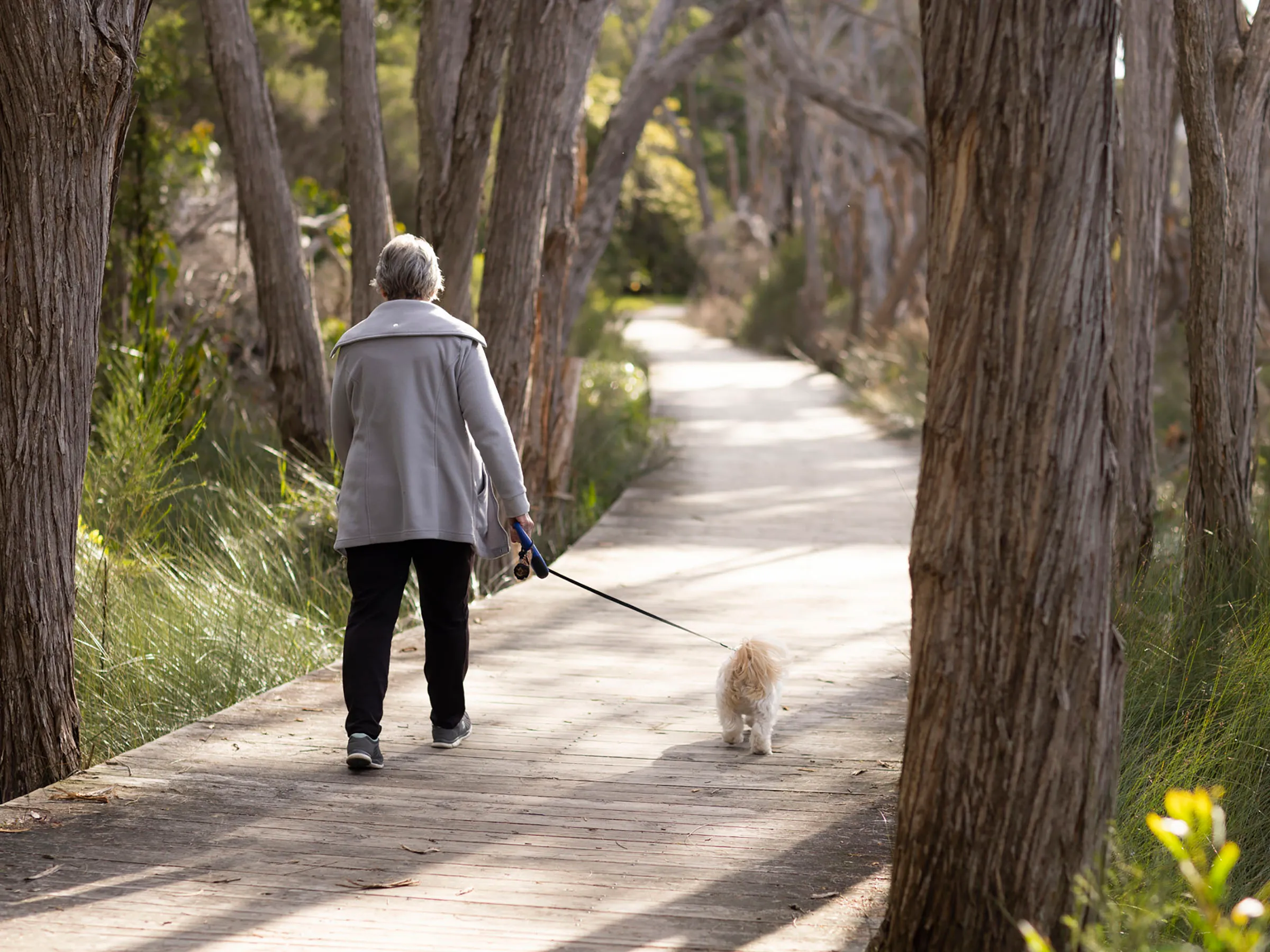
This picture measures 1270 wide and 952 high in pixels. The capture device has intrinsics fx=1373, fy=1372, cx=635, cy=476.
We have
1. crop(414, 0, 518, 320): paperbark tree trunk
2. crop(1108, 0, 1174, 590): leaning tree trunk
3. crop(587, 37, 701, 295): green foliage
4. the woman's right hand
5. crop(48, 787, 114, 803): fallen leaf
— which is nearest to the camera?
crop(48, 787, 114, 803): fallen leaf

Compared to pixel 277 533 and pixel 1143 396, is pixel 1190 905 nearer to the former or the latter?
pixel 1143 396

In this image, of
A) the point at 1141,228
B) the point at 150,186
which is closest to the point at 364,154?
the point at 150,186

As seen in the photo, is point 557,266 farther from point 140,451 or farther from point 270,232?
point 140,451

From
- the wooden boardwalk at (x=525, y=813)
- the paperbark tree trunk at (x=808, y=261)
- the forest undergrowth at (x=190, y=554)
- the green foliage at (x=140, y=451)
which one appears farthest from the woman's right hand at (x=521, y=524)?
the paperbark tree trunk at (x=808, y=261)

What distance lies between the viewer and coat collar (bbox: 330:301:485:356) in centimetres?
491

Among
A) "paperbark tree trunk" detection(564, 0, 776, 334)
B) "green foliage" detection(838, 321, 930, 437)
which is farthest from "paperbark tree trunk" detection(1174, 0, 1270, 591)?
"green foliage" detection(838, 321, 930, 437)

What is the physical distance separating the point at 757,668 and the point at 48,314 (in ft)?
9.00

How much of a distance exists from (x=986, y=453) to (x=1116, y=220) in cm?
452

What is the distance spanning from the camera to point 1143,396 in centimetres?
742

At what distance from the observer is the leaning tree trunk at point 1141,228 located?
7207 mm

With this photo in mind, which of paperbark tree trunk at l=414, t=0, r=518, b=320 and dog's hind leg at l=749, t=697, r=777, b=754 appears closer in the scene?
dog's hind leg at l=749, t=697, r=777, b=754

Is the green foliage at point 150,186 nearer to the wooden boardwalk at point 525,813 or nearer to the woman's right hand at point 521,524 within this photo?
the wooden boardwalk at point 525,813

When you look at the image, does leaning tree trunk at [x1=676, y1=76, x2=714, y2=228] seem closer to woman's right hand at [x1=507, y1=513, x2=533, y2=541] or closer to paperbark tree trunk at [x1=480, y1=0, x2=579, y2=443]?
paperbark tree trunk at [x1=480, y1=0, x2=579, y2=443]

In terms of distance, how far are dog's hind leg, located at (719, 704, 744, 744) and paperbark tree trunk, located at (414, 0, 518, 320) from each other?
13.8 ft
